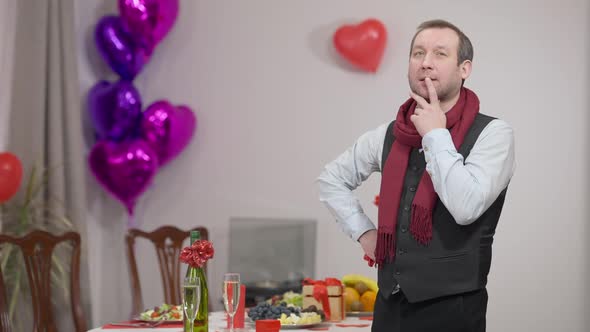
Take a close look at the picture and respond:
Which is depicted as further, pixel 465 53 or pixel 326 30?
pixel 326 30

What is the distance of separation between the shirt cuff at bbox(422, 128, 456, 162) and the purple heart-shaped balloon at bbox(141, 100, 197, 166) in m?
2.72

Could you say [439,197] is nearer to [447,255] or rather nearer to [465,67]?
[447,255]

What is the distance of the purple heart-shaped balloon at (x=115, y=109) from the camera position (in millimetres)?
4324

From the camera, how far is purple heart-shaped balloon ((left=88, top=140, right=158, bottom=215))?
4.22m

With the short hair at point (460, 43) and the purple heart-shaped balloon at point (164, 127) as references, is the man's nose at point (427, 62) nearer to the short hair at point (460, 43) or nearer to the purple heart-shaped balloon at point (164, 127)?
the short hair at point (460, 43)

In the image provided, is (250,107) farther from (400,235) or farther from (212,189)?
(400,235)

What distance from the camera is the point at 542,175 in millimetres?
3863

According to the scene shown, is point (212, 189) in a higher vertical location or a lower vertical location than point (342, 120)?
lower

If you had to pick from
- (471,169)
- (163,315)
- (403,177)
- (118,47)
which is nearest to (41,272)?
(163,315)

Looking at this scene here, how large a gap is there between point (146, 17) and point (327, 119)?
1122 mm

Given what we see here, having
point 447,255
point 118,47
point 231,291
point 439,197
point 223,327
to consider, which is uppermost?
point 118,47

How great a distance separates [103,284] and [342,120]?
173 cm

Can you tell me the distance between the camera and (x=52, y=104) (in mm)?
4137

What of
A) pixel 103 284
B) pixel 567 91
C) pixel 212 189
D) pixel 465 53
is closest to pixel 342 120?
pixel 212 189
